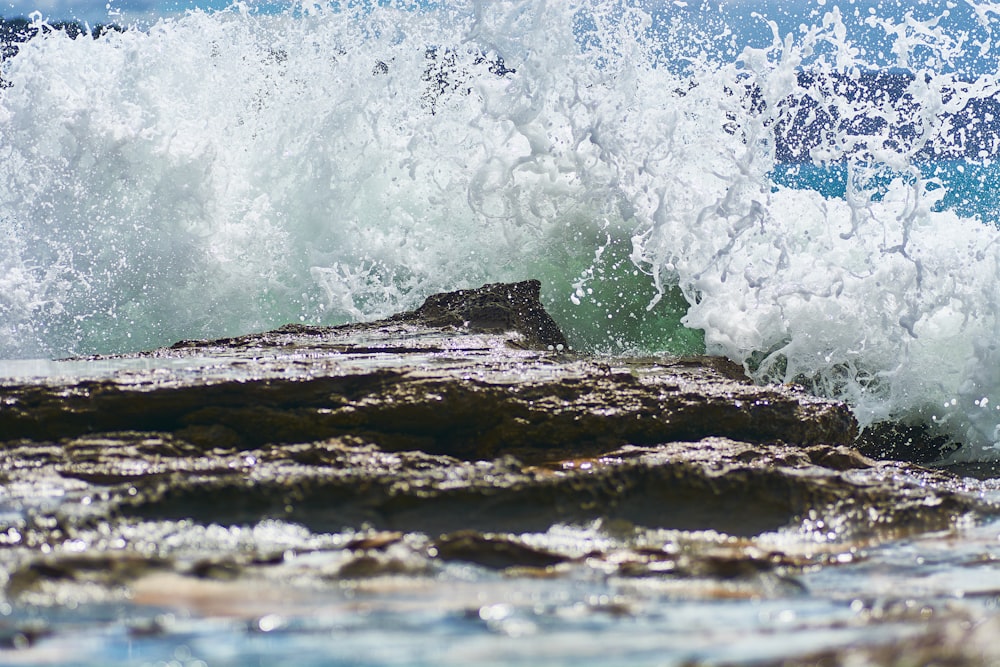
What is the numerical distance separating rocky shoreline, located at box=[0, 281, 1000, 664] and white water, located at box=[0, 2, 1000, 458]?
1.73 m

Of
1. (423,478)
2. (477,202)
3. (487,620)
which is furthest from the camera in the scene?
(477,202)

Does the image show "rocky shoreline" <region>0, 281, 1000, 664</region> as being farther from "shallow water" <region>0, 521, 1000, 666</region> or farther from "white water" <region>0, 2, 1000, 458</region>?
"white water" <region>0, 2, 1000, 458</region>

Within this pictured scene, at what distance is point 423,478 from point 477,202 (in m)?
4.48

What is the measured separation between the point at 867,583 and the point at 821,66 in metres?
4.73

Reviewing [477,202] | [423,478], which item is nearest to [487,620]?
[423,478]

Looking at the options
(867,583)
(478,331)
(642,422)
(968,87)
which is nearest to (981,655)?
(867,583)

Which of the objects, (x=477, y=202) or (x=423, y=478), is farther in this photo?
(x=477, y=202)

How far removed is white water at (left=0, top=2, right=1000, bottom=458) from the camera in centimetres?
539

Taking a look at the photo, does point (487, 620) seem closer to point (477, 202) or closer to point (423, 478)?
point (423, 478)

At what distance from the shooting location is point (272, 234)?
271 inches

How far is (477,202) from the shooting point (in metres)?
6.70

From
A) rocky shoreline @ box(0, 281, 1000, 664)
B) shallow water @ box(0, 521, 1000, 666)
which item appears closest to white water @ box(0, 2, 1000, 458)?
Result: rocky shoreline @ box(0, 281, 1000, 664)

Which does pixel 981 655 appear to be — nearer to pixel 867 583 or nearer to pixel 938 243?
pixel 867 583

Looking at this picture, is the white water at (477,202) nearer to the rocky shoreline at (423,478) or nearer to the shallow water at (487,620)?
the rocky shoreline at (423,478)
